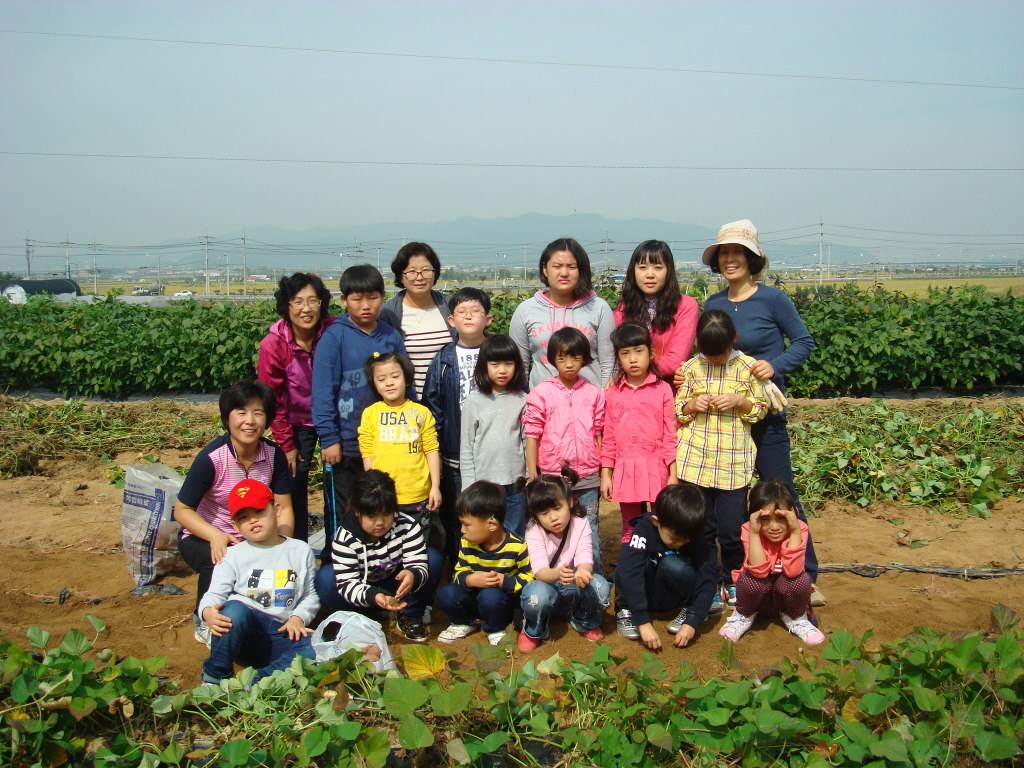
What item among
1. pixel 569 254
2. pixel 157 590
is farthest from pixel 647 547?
pixel 157 590

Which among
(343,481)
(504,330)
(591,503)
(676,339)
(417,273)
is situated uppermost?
(417,273)

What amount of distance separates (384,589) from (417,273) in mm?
1665

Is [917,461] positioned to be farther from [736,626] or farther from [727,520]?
[736,626]

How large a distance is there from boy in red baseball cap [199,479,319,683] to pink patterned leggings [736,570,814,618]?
1925mm

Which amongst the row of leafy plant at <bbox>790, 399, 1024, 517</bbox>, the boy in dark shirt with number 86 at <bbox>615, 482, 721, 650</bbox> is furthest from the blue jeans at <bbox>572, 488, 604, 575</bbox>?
the row of leafy plant at <bbox>790, 399, 1024, 517</bbox>

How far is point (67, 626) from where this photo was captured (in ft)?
12.2

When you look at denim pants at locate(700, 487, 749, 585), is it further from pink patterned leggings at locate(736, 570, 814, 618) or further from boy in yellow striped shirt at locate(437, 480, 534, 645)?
boy in yellow striped shirt at locate(437, 480, 534, 645)

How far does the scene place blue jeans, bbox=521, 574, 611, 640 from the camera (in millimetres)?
3357

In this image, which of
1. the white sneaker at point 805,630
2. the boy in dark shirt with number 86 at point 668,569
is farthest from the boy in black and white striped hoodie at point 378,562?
the white sneaker at point 805,630

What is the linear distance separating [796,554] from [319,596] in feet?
7.24

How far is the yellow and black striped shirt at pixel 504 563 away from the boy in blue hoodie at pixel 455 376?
49 cm

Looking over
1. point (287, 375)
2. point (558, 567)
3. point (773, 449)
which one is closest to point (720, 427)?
point (773, 449)

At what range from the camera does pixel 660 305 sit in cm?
375

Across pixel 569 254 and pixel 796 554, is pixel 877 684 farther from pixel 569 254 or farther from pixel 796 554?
pixel 569 254
